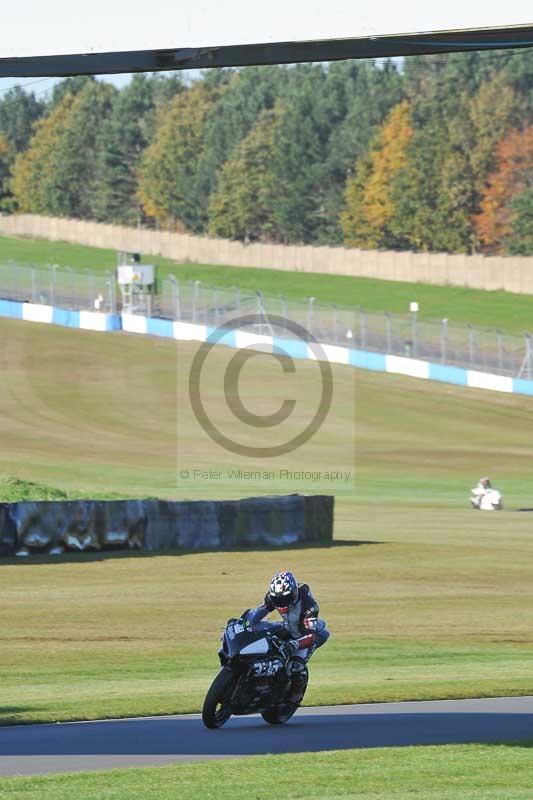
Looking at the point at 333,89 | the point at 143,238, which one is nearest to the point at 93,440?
the point at 143,238

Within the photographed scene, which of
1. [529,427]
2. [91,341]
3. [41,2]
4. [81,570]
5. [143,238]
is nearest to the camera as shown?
[41,2]

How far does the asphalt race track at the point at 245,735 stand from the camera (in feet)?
40.1

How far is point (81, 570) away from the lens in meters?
26.3

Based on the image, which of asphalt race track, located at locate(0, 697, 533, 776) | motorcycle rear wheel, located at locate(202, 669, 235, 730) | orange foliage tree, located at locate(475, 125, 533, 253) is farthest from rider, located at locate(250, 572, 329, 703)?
orange foliage tree, located at locate(475, 125, 533, 253)

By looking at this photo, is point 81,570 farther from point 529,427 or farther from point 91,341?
point 91,341

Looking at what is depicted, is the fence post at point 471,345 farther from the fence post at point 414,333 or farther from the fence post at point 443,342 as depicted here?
the fence post at point 414,333

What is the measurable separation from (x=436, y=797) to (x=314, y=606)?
382cm

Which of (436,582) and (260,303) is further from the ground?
(260,303)

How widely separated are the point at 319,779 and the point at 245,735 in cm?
250

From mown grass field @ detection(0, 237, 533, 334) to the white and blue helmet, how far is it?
7382 cm

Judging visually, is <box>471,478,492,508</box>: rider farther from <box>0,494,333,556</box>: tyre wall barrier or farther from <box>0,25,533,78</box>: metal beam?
<box>0,25,533,78</box>: metal beam

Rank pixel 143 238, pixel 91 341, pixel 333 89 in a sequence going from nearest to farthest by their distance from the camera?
pixel 91 341 < pixel 143 238 < pixel 333 89

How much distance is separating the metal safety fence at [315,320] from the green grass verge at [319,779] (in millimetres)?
47032

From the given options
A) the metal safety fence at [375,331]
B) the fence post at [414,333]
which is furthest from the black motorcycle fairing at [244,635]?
the fence post at [414,333]
